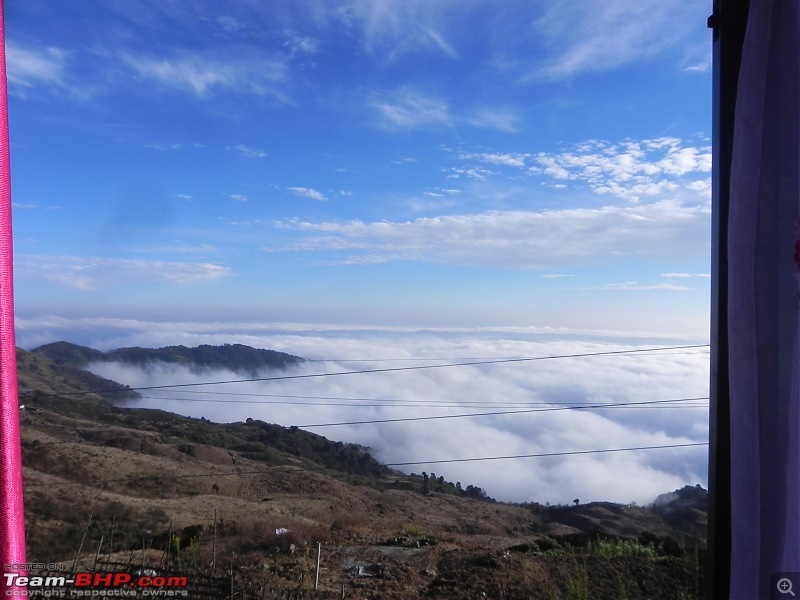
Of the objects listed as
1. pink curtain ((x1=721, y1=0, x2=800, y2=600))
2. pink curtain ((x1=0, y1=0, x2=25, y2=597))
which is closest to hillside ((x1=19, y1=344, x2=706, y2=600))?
pink curtain ((x1=0, y1=0, x2=25, y2=597))

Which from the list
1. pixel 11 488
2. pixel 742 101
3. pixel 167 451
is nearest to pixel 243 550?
pixel 11 488

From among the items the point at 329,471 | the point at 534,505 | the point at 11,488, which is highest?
the point at 11,488

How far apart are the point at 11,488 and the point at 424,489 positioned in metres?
6.64

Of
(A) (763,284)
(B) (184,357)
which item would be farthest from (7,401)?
(B) (184,357)

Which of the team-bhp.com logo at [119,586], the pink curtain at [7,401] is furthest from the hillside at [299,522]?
the pink curtain at [7,401]

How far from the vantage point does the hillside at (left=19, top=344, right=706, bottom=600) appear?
344 cm

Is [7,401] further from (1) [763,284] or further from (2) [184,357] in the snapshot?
(2) [184,357]

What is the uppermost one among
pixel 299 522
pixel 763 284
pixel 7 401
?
pixel 763 284

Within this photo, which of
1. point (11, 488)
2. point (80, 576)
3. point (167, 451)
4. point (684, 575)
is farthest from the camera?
point (167, 451)

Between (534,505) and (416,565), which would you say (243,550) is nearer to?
(416,565)

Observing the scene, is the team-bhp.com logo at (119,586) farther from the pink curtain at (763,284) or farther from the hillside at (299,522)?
the pink curtain at (763,284)

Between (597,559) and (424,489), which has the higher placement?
(597,559)

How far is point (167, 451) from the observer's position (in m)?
8.67

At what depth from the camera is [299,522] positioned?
5059 mm
